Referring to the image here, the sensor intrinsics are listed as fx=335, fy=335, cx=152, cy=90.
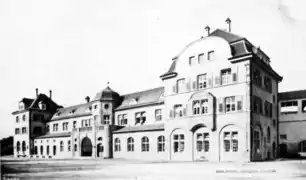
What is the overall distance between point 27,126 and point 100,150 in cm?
1826

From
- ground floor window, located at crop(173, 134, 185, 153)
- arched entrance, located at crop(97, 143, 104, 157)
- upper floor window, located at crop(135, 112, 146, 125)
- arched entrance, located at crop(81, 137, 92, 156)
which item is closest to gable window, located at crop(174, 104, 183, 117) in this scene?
ground floor window, located at crop(173, 134, 185, 153)

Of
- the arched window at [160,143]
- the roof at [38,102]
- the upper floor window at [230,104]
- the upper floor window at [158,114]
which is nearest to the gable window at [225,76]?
the upper floor window at [230,104]

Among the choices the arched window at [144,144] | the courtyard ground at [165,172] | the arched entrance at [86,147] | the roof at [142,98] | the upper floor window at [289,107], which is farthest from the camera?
the arched entrance at [86,147]

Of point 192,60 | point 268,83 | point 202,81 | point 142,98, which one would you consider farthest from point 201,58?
point 142,98

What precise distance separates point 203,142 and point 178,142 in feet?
9.47

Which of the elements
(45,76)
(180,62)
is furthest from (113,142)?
(45,76)

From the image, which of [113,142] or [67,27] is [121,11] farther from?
[113,142]

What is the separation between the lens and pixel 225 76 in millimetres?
26797

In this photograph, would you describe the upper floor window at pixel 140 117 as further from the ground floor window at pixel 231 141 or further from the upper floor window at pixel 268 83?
the upper floor window at pixel 268 83

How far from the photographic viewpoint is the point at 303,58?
13102mm

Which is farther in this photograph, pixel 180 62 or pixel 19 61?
pixel 180 62

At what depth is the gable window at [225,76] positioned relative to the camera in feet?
87.1

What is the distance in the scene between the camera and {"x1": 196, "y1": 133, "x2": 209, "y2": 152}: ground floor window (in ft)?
89.7

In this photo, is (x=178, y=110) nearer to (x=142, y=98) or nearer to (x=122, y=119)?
(x=142, y=98)
